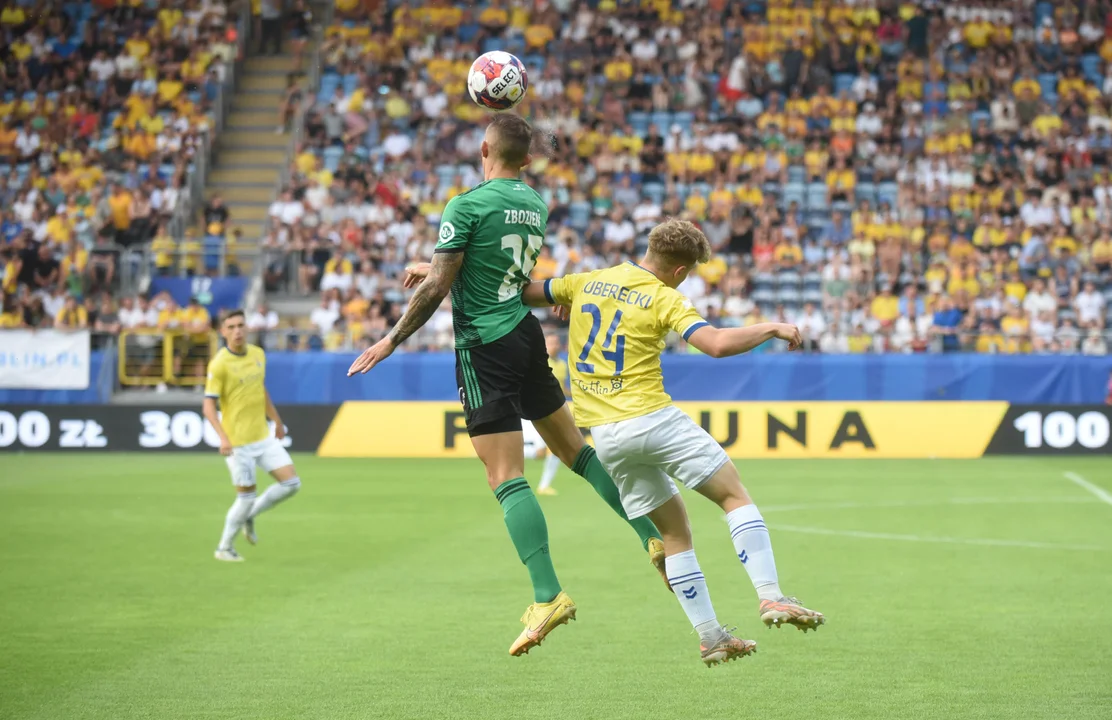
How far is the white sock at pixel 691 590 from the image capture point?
6805mm

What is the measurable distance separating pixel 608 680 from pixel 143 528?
327 inches

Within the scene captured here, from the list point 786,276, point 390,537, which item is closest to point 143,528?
point 390,537

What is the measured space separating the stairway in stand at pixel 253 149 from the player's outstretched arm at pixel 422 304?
75.1 ft

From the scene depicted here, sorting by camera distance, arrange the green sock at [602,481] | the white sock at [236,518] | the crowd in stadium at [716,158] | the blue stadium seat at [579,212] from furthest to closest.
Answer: the blue stadium seat at [579,212] → the crowd in stadium at [716,158] → the white sock at [236,518] → the green sock at [602,481]

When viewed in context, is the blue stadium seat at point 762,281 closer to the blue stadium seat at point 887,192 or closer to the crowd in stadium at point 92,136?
the blue stadium seat at point 887,192

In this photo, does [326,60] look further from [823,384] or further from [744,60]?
[823,384]

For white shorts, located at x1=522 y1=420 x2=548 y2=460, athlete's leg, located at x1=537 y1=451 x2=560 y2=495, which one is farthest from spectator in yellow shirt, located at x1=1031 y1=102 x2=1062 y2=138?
athlete's leg, located at x1=537 y1=451 x2=560 y2=495

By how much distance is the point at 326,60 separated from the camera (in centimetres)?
3189

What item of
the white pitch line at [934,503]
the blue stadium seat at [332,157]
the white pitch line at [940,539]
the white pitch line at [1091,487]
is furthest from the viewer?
the blue stadium seat at [332,157]

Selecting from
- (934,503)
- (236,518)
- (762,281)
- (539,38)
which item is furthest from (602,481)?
(539,38)

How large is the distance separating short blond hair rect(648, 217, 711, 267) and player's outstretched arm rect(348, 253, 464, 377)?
968 mm

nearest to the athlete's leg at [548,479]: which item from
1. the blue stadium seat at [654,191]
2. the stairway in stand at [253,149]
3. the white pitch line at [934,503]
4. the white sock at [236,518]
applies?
the white pitch line at [934,503]

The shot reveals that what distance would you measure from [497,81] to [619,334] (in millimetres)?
1500

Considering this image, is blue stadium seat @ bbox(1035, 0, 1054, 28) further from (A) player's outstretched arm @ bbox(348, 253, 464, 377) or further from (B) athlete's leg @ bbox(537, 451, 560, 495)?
(A) player's outstretched arm @ bbox(348, 253, 464, 377)
